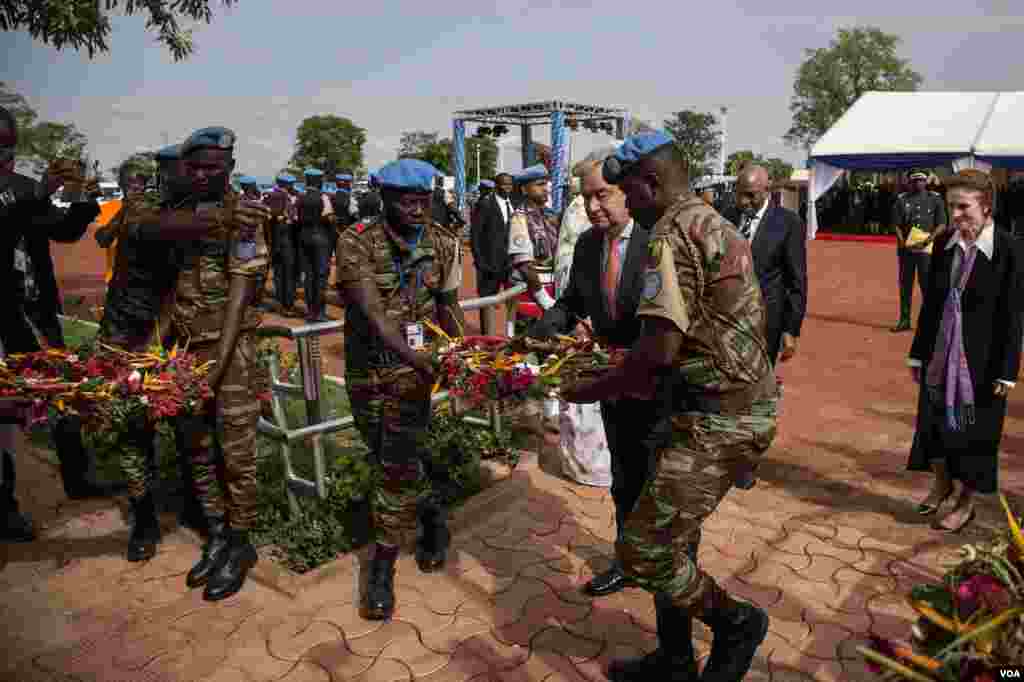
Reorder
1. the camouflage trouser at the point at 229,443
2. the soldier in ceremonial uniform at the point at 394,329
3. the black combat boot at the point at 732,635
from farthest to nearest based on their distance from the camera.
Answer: the camouflage trouser at the point at 229,443, the soldier in ceremonial uniform at the point at 394,329, the black combat boot at the point at 732,635

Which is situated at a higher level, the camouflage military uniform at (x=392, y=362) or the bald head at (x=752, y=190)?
the bald head at (x=752, y=190)

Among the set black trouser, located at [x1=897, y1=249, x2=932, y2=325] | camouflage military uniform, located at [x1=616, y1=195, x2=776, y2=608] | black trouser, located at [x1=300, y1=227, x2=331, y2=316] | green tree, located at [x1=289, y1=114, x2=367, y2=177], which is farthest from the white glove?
green tree, located at [x1=289, y1=114, x2=367, y2=177]

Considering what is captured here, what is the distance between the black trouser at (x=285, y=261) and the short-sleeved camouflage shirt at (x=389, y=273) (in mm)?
9120

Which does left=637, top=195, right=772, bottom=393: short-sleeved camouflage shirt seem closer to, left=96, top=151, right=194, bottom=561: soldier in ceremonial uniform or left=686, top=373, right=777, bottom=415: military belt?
left=686, top=373, right=777, bottom=415: military belt

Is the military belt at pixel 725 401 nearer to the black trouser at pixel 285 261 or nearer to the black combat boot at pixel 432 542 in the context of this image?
the black combat boot at pixel 432 542

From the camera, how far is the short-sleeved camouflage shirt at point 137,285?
12.1 feet

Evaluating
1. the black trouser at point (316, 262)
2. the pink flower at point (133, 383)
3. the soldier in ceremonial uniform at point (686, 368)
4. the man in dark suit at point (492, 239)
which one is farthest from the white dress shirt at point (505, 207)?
the soldier in ceremonial uniform at point (686, 368)

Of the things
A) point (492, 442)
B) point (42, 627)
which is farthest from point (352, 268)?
point (492, 442)

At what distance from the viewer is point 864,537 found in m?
4.29

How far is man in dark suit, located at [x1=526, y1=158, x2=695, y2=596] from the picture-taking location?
124 inches

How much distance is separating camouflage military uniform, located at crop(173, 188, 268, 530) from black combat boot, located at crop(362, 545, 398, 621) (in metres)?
0.76

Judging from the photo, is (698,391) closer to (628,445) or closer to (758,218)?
(628,445)

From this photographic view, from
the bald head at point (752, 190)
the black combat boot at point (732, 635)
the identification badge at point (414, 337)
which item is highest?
the bald head at point (752, 190)

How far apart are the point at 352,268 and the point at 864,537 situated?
125 inches
